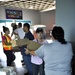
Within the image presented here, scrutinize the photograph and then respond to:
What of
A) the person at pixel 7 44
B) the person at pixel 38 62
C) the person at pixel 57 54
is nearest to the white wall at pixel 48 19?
the person at pixel 7 44

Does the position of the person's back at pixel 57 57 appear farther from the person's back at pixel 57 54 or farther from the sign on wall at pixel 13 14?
the sign on wall at pixel 13 14

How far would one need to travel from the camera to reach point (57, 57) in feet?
5.51

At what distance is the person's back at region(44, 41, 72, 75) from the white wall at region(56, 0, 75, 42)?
70 centimetres

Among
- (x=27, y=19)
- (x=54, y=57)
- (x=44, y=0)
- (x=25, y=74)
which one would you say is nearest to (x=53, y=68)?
(x=54, y=57)

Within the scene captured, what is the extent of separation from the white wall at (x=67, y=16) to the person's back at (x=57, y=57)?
70cm

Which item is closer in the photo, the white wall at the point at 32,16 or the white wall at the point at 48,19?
the white wall at the point at 32,16

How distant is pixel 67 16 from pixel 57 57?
3.22 ft

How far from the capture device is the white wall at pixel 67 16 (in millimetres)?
2346

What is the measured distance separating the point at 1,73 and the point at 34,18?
737 centimetres

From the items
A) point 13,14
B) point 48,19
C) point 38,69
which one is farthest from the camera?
point 48,19

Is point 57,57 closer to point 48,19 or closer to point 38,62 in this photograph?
point 38,62

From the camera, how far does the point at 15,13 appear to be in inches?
317

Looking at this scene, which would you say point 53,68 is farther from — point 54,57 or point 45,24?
point 45,24

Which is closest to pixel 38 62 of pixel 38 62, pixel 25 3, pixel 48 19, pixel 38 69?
pixel 38 62
